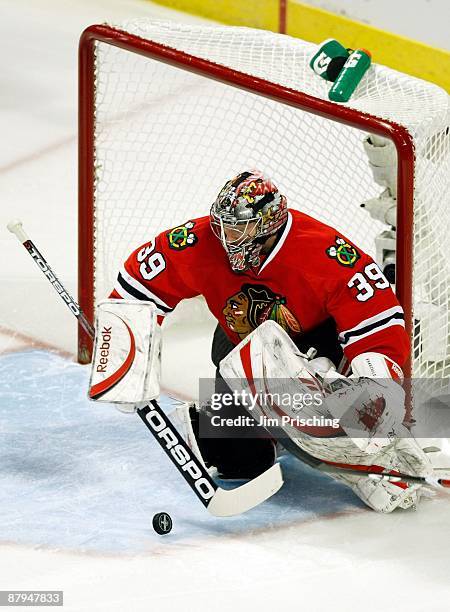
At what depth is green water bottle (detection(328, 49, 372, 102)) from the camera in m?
3.38

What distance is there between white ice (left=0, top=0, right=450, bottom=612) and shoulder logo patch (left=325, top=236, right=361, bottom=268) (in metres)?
0.50

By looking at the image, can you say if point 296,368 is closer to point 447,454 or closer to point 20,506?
point 447,454

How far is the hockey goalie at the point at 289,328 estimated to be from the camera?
9.47 ft

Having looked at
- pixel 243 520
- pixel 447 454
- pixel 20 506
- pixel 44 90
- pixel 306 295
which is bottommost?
pixel 44 90

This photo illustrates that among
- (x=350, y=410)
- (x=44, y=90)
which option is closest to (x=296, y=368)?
(x=350, y=410)

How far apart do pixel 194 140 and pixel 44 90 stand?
1111 millimetres

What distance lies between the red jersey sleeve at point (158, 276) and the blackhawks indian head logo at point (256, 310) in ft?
A: 0.30

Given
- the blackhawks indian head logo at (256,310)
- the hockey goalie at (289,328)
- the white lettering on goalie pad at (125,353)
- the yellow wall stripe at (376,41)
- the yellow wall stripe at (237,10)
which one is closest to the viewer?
the white lettering on goalie pad at (125,353)

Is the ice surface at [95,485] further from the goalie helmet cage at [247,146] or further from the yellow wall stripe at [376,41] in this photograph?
the yellow wall stripe at [376,41]

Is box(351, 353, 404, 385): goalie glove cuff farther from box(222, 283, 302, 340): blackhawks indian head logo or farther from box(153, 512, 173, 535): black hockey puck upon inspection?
box(153, 512, 173, 535): black hockey puck

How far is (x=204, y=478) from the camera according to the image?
294cm

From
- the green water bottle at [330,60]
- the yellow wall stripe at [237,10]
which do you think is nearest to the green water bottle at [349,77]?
the green water bottle at [330,60]

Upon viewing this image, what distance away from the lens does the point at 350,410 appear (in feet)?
9.43

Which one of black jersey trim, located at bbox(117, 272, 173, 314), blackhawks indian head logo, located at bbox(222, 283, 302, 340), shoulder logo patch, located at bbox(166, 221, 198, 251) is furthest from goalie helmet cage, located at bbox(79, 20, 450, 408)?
black jersey trim, located at bbox(117, 272, 173, 314)
